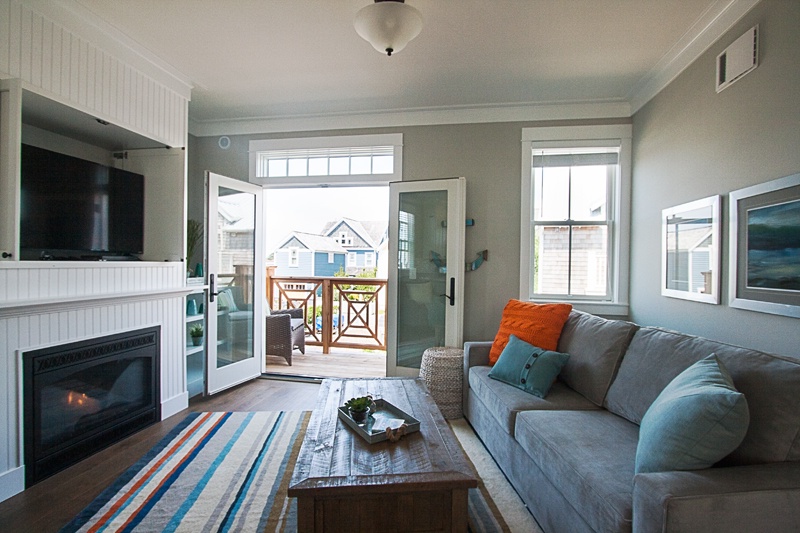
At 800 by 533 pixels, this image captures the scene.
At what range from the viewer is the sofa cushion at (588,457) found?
1.28m

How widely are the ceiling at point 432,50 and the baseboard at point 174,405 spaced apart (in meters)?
2.63

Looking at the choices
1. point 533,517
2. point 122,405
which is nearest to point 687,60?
point 533,517

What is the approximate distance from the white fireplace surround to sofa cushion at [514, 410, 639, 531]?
2.63 meters

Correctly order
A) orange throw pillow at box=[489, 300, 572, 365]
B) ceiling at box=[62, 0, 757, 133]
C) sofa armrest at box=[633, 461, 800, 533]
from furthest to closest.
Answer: orange throw pillow at box=[489, 300, 572, 365], ceiling at box=[62, 0, 757, 133], sofa armrest at box=[633, 461, 800, 533]

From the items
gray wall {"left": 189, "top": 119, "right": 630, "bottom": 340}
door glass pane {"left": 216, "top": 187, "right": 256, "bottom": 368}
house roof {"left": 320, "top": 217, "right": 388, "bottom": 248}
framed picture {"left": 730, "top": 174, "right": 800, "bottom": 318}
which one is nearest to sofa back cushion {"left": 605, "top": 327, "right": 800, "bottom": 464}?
framed picture {"left": 730, "top": 174, "right": 800, "bottom": 318}

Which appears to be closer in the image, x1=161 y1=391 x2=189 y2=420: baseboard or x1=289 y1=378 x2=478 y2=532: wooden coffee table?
x1=289 y1=378 x2=478 y2=532: wooden coffee table

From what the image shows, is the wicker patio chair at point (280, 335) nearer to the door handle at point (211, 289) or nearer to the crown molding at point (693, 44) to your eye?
the door handle at point (211, 289)

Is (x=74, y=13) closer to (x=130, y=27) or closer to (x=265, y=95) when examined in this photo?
(x=130, y=27)

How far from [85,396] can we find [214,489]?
1.15 m

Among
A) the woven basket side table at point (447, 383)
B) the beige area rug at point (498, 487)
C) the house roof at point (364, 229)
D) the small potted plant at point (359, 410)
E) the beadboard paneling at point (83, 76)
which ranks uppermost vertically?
the beadboard paneling at point (83, 76)

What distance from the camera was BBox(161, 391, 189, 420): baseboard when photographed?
119 inches

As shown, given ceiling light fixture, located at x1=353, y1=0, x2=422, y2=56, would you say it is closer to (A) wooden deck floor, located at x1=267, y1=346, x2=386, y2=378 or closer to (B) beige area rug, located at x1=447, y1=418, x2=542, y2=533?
(B) beige area rug, located at x1=447, y1=418, x2=542, y2=533

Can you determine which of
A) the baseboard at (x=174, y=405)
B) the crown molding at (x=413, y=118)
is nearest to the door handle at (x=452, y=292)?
the crown molding at (x=413, y=118)

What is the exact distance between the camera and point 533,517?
1842mm
